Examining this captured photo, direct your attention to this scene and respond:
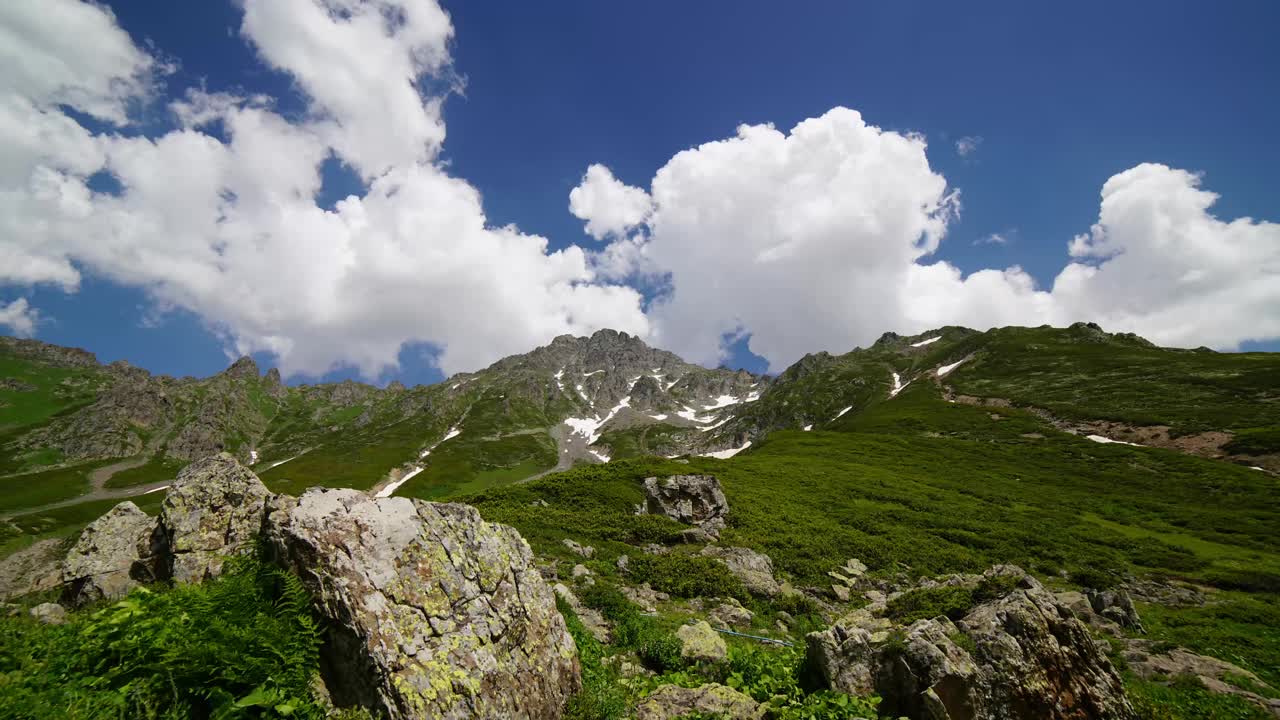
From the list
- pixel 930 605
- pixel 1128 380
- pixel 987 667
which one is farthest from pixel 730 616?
pixel 1128 380

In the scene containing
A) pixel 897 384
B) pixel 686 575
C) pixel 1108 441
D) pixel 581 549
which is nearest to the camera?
pixel 686 575

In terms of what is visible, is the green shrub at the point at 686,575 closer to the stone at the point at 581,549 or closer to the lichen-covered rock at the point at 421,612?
the stone at the point at 581,549

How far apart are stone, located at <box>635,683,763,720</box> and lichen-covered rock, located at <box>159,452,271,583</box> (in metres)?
11.8

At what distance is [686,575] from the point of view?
966 inches

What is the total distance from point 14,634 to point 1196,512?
79.0 metres

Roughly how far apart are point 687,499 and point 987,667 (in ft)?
106

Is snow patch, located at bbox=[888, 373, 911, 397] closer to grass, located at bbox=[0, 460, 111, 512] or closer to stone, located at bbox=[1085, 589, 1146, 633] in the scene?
stone, located at bbox=[1085, 589, 1146, 633]

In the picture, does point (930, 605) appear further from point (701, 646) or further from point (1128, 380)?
point (1128, 380)

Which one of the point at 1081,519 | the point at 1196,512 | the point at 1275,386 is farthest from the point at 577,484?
the point at 1275,386

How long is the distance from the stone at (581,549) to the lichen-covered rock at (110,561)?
57.2 ft

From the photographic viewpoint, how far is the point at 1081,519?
48.4 meters

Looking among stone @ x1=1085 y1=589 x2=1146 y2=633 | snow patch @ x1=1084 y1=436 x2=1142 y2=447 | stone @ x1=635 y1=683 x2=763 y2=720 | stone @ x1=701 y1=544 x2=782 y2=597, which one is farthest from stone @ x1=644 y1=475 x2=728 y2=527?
snow patch @ x1=1084 y1=436 x2=1142 y2=447

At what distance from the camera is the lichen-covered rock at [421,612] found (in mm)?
7156

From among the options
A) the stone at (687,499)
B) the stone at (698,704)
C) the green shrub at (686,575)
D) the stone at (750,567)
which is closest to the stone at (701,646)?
the stone at (698,704)
